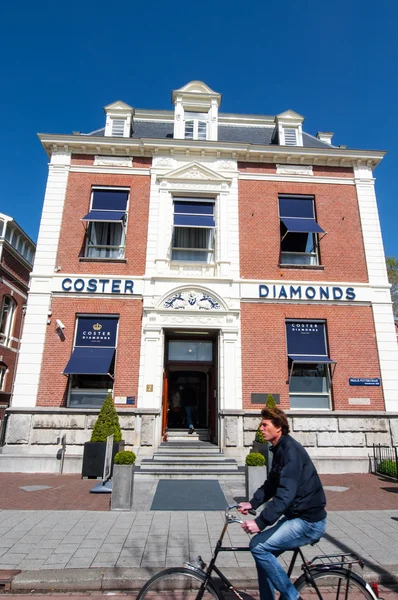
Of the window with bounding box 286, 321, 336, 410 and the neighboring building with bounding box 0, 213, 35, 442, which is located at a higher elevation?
the neighboring building with bounding box 0, 213, 35, 442

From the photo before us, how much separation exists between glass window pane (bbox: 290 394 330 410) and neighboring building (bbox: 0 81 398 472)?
4 centimetres

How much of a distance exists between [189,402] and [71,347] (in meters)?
5.20

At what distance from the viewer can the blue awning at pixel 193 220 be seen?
46.2 feet

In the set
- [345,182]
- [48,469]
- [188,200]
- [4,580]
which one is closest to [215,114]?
[188,200]

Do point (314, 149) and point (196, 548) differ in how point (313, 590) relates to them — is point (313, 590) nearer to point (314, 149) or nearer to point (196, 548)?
point (196, 548)

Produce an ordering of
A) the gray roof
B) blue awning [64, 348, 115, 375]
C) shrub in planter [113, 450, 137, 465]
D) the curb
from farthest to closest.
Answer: the gray roof < blue awning [64, 348, 115, 375] < shrub in planter [113, 450, 137, 465] < the curb

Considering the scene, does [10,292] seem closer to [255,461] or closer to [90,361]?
[90,361]

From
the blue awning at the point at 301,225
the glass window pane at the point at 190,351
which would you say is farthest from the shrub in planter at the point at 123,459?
the blue awning at the point at 301,225

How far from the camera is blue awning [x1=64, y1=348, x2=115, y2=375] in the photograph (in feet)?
39.1

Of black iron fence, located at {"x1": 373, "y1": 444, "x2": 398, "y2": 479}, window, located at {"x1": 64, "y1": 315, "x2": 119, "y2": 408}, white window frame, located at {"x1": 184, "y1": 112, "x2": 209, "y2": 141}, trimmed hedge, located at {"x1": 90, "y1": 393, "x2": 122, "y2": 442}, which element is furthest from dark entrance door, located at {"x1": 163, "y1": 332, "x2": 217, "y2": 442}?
white window frame, located at {"x1": 184, "y1": 112, "x2": 209, "y2": 141}

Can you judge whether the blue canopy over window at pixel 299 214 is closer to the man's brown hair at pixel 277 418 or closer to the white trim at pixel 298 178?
the white trim at pixel 298 178

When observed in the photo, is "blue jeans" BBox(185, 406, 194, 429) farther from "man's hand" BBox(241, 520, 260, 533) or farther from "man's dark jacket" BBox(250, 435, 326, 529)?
"man's hand" BBox(241, 520, 260, 533)

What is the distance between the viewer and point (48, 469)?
11.1 m

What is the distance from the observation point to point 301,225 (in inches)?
556
